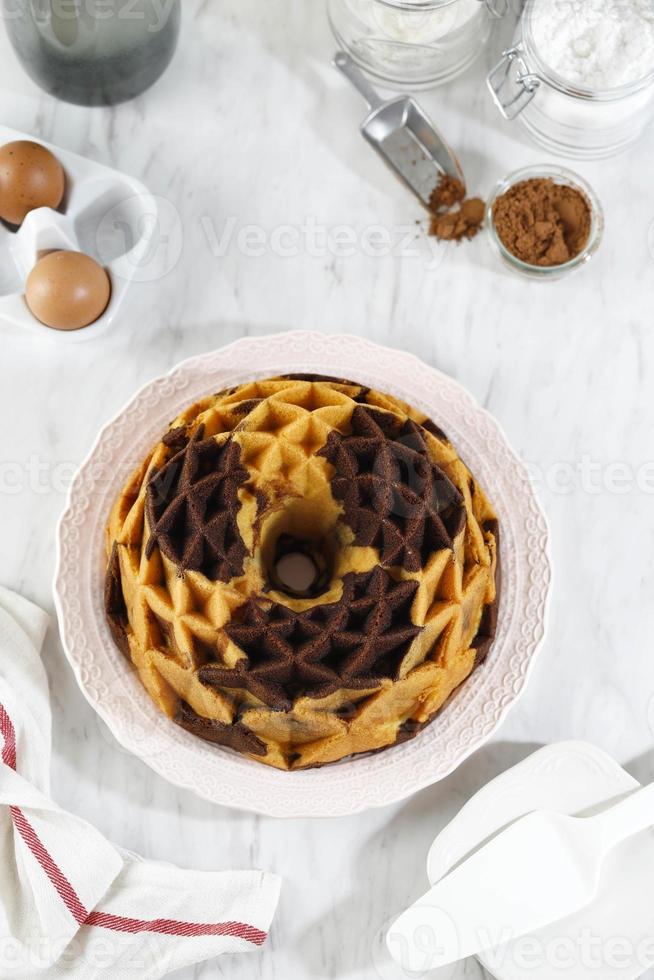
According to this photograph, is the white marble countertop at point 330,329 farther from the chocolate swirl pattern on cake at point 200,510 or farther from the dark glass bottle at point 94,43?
the chocolate swirl pattern on cake at point 200,510

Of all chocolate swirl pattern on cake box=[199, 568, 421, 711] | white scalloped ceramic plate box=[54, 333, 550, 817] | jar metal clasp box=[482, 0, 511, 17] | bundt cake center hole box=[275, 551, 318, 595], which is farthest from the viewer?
jar metal clasp box=[482, 0, 511, 17]

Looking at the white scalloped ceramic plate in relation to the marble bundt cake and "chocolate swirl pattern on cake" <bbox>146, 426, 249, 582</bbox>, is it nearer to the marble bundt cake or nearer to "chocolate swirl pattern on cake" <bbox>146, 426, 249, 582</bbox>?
the marble bundt cake

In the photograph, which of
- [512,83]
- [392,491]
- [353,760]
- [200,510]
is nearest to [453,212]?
[512,83]

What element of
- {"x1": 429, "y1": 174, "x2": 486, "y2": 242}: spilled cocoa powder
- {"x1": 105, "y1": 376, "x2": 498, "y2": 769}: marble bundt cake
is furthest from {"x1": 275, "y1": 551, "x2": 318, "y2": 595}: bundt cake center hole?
{"x1": 429, "y1": 174, "x2": 486, "y2": 242}: spilled cocoa powder

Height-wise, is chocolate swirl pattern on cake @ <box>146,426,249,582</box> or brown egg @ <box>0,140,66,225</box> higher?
brown egg @ <box>0,140,66,225</box>

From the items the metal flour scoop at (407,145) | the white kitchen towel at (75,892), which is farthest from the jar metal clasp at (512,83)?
the white kitchen towel at (75,892)
